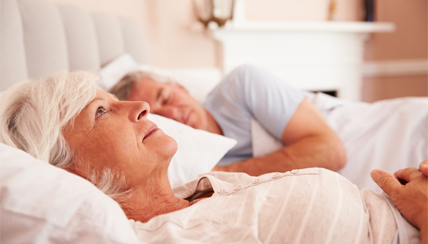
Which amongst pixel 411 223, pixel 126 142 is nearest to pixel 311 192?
pixel 411 223

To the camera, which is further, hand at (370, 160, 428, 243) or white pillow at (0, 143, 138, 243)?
hand at (370, 160, 428, 243)

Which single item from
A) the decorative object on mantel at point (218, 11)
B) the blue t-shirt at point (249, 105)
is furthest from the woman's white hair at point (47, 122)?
the decorative object on mantel at point (218, 11)

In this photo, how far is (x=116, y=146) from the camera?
0.74 m

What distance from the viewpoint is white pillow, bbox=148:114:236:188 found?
98 centimetres

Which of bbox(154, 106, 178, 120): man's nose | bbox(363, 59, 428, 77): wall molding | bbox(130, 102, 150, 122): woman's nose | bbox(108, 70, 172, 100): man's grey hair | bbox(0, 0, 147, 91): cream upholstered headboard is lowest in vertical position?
bbox(363, 59, 428, 77): wall molding

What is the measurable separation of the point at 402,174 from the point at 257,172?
22.6 inches

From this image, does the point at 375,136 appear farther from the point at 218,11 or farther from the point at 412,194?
the point at 218,11

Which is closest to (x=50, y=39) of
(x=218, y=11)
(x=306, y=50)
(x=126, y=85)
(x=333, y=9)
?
(x=126, y=85)

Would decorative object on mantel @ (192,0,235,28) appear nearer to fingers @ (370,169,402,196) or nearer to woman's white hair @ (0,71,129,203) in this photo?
woman's white hair @ (0,71,129,203)

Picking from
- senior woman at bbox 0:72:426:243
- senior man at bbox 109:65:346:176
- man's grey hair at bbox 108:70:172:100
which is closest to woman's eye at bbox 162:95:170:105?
senior man at bbox 109:65:346:176

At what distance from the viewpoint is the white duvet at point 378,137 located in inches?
49.5

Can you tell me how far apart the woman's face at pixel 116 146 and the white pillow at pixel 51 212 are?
0.18 m

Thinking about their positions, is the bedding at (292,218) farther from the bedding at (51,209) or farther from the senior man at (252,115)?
the senior man at (252,115)

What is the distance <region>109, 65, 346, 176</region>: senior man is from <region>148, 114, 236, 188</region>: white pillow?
15 centimetres
